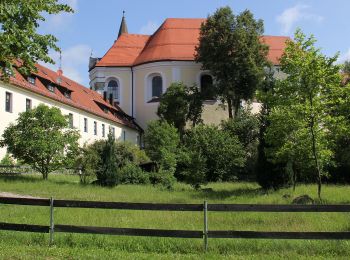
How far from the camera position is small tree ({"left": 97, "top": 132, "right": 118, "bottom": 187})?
95.2ft

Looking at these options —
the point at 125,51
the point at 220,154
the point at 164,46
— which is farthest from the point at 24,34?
the point at 125,51

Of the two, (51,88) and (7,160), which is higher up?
(51,88)

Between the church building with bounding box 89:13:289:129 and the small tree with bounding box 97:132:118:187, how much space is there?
2661 cm

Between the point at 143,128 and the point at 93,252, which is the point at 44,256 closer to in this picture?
the point at 93,252

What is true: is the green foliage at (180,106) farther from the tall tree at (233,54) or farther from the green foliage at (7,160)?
the green foliage at (7,160)

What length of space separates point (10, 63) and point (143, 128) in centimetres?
5150

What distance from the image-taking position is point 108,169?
2919 centimetres

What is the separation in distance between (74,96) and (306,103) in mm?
30870

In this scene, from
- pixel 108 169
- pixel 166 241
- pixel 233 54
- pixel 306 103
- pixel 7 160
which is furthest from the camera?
pixel 233 54

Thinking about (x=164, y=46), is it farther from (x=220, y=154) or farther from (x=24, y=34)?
(x=24, y=34)

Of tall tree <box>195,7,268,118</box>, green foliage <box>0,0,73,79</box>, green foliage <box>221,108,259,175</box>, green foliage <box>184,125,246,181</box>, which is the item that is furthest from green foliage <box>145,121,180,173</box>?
green foliage <box>0,0,73,79</box>

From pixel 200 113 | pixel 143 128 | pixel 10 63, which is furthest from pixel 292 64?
pixel 143 128

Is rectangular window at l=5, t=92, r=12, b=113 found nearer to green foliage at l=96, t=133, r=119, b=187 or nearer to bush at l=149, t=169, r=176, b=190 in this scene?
green foliage at l=96, t=133, r=119, b=187

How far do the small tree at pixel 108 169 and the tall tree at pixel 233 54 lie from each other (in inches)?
878
